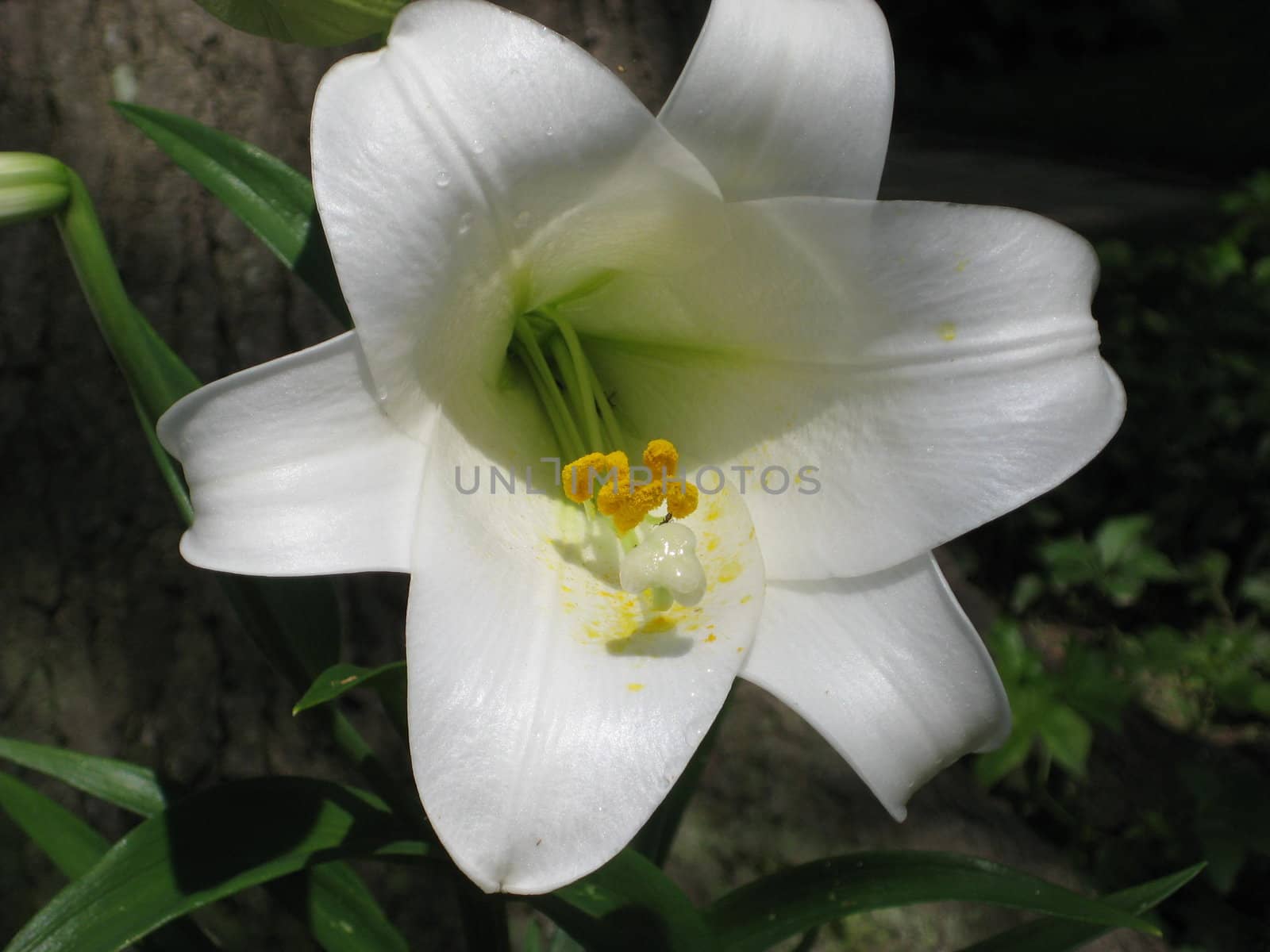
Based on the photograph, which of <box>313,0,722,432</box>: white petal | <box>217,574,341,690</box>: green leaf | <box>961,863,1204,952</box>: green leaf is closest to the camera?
<box>313,0,722,432</box>: white petal

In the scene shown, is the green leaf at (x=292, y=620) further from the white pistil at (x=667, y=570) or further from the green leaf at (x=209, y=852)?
the white pistil at (x=667, y=570)

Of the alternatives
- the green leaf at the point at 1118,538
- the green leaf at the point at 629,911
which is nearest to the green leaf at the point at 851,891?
the green leaf at the point at 629,911

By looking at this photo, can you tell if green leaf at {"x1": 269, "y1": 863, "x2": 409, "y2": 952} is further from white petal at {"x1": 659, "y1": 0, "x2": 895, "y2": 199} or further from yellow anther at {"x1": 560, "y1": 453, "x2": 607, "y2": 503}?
white petal at {"x1": 659, "y1": 0, "x2": 895, "y2": 199}

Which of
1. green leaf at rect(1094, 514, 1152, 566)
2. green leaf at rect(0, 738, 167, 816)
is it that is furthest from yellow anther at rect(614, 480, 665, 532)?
green leaf at rect(1094, 514, 1152, 566)

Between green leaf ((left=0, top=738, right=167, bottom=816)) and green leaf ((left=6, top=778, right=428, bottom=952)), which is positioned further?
green leaf ((left=0, top=738, right=167, bottom=816))

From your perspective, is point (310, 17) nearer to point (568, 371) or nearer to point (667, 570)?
point (568, 371)

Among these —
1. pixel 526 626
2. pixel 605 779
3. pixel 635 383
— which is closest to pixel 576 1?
pixel 635 383
